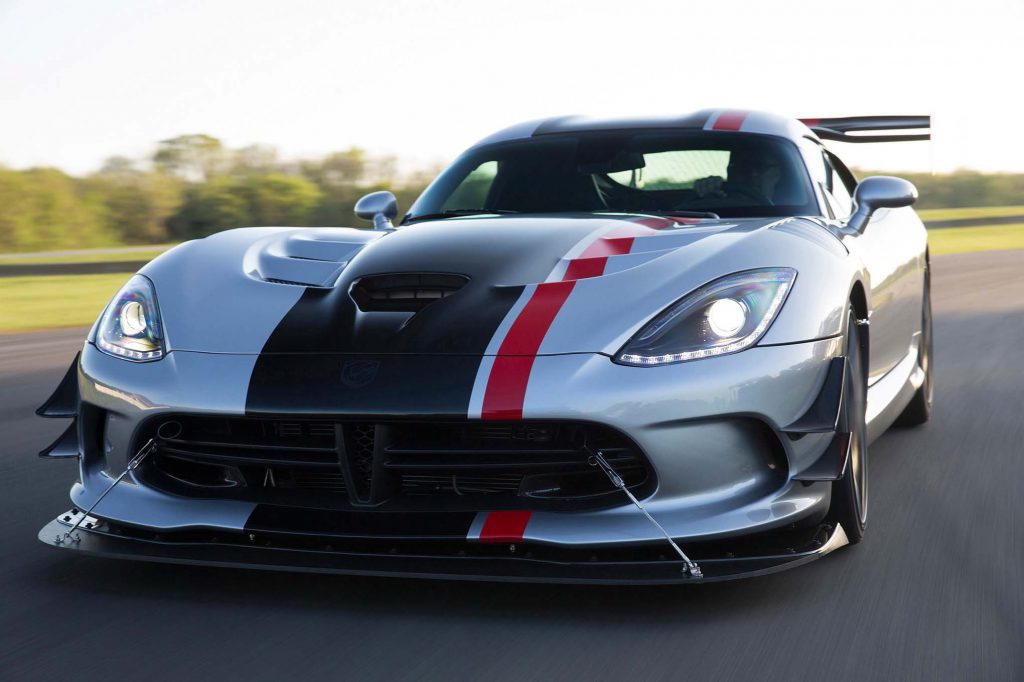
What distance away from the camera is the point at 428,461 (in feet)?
9.73

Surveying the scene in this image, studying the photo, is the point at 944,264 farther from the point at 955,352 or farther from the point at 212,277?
the point at 212,277

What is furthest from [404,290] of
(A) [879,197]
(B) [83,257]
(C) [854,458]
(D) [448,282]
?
(B) [83,257]

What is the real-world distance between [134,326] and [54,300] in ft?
38.6

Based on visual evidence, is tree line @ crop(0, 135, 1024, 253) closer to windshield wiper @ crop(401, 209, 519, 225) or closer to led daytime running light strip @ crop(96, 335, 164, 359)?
windshield wiper @ crop(401, 209, 519, 225)

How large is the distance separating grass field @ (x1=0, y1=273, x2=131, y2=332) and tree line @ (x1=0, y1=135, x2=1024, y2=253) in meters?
11.9

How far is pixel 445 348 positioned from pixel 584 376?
14.3 inches

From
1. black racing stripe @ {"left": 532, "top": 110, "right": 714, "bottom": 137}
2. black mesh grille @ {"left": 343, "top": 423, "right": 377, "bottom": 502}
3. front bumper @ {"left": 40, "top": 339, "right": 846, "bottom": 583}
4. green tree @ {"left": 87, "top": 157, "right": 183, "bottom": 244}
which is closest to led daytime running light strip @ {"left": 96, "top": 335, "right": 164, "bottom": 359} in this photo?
front bumper @ {"left": 40, "top": 339, "right": 846, "bottom": 583}

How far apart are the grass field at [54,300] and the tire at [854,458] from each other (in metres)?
8.18

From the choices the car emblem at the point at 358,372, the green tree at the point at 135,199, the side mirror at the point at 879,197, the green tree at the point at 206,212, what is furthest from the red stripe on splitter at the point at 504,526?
the green tree at the point at 135,199

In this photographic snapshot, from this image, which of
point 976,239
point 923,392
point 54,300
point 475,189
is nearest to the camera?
point 475,189

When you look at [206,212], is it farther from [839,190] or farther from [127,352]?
[127,352]

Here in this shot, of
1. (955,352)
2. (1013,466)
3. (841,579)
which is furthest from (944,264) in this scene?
(841,579)

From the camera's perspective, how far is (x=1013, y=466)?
15.1 ft

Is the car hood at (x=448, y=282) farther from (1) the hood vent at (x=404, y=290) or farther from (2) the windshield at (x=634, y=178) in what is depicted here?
(2) the windshield at (x=634, y=178)
